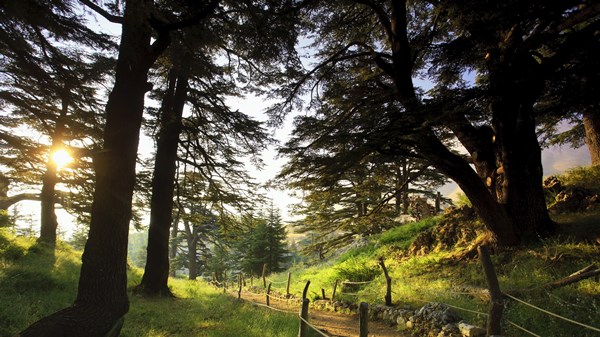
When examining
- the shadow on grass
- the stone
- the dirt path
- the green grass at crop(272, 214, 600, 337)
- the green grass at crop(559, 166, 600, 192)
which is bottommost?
the dirt path

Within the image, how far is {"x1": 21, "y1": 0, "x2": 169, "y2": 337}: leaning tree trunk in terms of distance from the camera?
4.57 m

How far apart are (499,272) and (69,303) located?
36.1 ft

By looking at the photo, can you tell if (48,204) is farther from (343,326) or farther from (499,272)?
(499,272)

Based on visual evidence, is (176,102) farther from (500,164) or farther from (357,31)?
(500,164)

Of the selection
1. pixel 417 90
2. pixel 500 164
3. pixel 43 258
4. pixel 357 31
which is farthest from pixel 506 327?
pixel 43 258

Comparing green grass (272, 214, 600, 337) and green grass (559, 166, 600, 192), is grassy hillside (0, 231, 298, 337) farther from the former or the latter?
green grass (559, 166, 600, 192)

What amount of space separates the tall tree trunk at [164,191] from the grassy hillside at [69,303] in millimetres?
1065

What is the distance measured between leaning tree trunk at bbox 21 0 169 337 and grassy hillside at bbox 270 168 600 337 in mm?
6954

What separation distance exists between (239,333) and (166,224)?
632cm

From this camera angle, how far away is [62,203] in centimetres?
1602

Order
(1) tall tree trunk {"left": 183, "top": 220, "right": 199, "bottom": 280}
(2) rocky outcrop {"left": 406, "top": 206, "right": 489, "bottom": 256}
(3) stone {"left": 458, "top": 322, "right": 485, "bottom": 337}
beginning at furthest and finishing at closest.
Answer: (1) tall tree trunk {"left": 183, "top": 220, "right": 199, "bottom": 280}, (2) rocky outcrop {"left": 406, "top": 206, "right": 489, "bottom": 256}, (3) stone {"left": 458, "top": 322, "right": 485, "bottom": 337}

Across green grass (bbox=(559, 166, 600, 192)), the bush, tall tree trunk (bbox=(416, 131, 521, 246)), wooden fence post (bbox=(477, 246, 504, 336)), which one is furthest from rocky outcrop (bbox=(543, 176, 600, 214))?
wooden fence post (bbox=(477, 246, 504, 336))

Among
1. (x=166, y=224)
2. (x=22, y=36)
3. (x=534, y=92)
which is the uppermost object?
(x=22, y=36)

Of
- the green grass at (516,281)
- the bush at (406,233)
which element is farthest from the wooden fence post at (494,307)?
the bush at (406,233)
